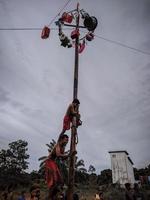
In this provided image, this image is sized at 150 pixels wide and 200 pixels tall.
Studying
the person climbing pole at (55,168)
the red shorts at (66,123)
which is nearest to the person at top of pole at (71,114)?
the red shorts at (66,123)

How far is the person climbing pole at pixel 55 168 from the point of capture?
684 centimetres

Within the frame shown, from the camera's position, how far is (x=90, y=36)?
390 inches

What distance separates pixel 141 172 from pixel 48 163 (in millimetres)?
94053

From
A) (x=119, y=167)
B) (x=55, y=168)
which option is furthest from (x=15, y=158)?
(x=55, y=168)

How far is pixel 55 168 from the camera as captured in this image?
6.90 meters

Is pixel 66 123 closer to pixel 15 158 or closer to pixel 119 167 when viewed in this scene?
pixel 119 167

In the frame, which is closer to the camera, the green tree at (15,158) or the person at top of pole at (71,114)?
the person at top of pole at (71,114)

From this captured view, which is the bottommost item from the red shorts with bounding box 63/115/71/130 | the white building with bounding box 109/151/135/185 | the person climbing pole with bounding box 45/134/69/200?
the person climbing pole with bounding box 45/134/69/200

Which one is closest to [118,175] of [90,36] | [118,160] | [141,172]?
[118,160]

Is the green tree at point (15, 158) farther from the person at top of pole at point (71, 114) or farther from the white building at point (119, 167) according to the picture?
the person at top of pole at point (71, 114)

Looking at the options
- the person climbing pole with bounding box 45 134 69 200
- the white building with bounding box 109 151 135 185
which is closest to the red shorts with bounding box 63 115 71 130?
the person climbing pole with bounding box 45 134 69 200

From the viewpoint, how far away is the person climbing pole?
6.84 m

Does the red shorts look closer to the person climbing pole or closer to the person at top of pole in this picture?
the person at top of pole

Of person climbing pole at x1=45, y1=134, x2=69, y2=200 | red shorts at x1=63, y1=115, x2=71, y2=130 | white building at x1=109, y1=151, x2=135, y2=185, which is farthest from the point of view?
white building at x1=109, y1=151, x2=135, y2=185
